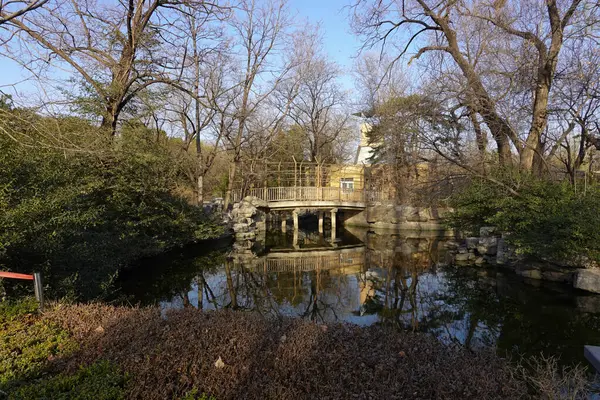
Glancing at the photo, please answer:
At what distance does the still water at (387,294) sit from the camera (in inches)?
227

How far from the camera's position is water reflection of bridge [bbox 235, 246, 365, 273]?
37.0ft

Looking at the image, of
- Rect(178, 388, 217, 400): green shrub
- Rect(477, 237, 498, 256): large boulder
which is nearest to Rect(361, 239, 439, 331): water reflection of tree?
Rect(477, 237, 498, 256): large boulder

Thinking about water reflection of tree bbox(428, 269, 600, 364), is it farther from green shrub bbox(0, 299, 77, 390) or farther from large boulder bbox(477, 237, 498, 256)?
green shrub bbox(0, 299, 77, 390)

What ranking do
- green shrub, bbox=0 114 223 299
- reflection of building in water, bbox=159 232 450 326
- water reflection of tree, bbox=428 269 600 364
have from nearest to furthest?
green shrub, bbox=0 114 223 299
water reflection of tree, bbox=428 269 600 364
reflection of building in water, bbox=159 232 450 326

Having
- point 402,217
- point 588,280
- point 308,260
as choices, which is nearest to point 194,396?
point 588,280

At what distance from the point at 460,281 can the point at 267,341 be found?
→ 745 centimetres

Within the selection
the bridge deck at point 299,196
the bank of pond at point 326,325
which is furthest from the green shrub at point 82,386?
the bridge deck at point 299,196

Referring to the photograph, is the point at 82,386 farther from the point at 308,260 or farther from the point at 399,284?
Answer: the point at 308,260

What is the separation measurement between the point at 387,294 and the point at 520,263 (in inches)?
159

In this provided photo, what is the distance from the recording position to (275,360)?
281 centimetres

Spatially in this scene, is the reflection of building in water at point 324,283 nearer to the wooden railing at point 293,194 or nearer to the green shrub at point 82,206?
the green shrub at point 82,206

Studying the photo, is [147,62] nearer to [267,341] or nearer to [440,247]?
[267,341]

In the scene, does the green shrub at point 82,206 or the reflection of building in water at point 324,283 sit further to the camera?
the reflection of building in water at point 324,283

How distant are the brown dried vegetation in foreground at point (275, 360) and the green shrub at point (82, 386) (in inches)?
3.8
